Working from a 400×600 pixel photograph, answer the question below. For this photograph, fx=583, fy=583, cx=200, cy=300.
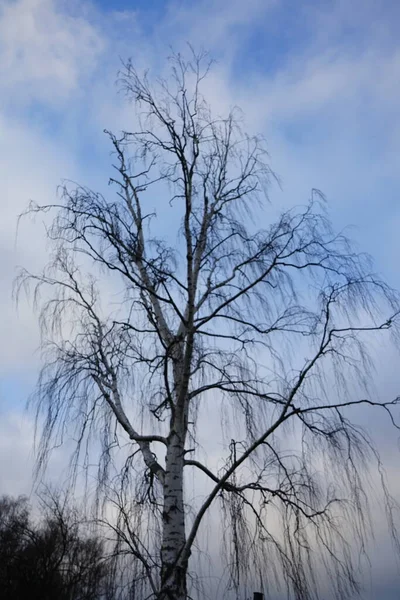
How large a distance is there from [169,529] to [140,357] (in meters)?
1.88

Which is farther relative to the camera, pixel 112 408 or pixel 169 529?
pixel 112 408

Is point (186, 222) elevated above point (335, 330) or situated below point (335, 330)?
above

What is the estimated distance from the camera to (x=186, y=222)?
6629 mm

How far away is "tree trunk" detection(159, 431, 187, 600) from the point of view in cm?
495

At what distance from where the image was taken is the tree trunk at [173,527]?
4.95 metres

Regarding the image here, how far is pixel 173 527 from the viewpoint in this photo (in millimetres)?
5219

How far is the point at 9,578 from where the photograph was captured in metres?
13.1

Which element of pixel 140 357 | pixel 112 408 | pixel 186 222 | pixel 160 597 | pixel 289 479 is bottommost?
pixel 160 597

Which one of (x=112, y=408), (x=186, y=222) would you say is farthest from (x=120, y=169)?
(x=112, y=408)

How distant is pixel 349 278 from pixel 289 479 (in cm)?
196

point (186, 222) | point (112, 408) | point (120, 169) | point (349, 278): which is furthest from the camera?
point (120, 169)

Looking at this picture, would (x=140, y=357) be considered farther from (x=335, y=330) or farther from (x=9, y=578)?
(x=9, y=578)

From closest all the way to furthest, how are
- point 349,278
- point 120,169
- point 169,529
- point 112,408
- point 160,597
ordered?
point 160,597
point 169,529
point 349,278
point 112,408
point 120,169

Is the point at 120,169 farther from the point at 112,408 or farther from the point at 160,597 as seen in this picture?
the point at 160,597
